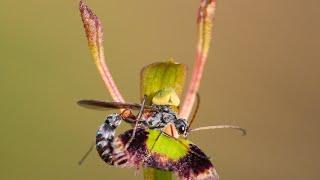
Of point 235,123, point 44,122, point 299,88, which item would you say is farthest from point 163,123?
point 299,88

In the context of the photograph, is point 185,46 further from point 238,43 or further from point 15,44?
point 15,44

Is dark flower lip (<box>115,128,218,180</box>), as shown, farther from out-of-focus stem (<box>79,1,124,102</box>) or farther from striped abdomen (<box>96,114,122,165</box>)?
out-of-focus stem (<box>79,1,124,102</box>)

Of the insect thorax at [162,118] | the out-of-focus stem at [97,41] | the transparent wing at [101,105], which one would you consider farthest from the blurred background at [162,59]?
the transparent wing at [101,105]

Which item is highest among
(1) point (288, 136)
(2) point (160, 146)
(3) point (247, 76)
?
(2) point (160, 146)

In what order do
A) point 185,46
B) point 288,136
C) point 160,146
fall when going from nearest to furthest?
point 160,146 < point 288,136 < point 185,46

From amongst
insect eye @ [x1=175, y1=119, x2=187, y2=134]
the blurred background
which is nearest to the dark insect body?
insect eye @ [x1=175, y1=119, x2=187, y2=134]

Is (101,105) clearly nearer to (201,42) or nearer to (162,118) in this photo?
(162,118)

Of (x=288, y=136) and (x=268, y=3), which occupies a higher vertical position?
(x=268, y=3)

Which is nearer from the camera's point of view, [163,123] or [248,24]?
[163,123]
